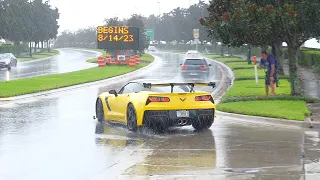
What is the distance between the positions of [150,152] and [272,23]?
9.91 m

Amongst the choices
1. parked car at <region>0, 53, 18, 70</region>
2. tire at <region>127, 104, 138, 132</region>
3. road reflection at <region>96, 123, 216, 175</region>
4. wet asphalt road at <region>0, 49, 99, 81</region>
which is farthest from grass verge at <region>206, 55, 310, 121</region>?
parked car at <region>0, 53, 18, 70</region>

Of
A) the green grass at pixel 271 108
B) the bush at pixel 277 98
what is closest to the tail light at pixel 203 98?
the green grass at pixel 271 108

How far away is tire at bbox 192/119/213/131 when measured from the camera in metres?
14.5

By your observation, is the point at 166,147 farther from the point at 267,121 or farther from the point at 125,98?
the point at 267,121

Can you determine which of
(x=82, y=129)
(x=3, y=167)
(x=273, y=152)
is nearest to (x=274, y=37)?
(x=82, y=129)

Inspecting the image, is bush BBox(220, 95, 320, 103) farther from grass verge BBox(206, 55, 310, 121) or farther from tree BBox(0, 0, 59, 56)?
tree BBox(0, 0, 59, 56)

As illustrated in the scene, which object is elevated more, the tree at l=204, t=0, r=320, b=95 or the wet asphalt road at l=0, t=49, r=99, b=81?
the tree at l=204, t=0, r=320, b=95

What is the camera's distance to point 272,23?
19.8 meters

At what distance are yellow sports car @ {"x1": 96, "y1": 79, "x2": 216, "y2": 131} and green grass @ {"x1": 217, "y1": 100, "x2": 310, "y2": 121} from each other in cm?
257

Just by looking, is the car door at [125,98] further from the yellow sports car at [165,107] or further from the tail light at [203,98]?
the tail light at [203,98]

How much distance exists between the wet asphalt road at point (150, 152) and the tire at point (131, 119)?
0.30 metres

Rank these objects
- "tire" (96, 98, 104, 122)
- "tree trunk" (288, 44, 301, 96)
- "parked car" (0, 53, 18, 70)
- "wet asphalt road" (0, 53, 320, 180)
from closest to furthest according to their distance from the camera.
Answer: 1. "wet asphalt road" (0, 53, 320, 180)
2. "tire" (96, 98, 104, 122)
3. "tree trunk" (288, 44, 301, 96)
4. "parked car" (0, 53, 18, 70)

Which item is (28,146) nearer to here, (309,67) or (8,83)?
(8,83)
